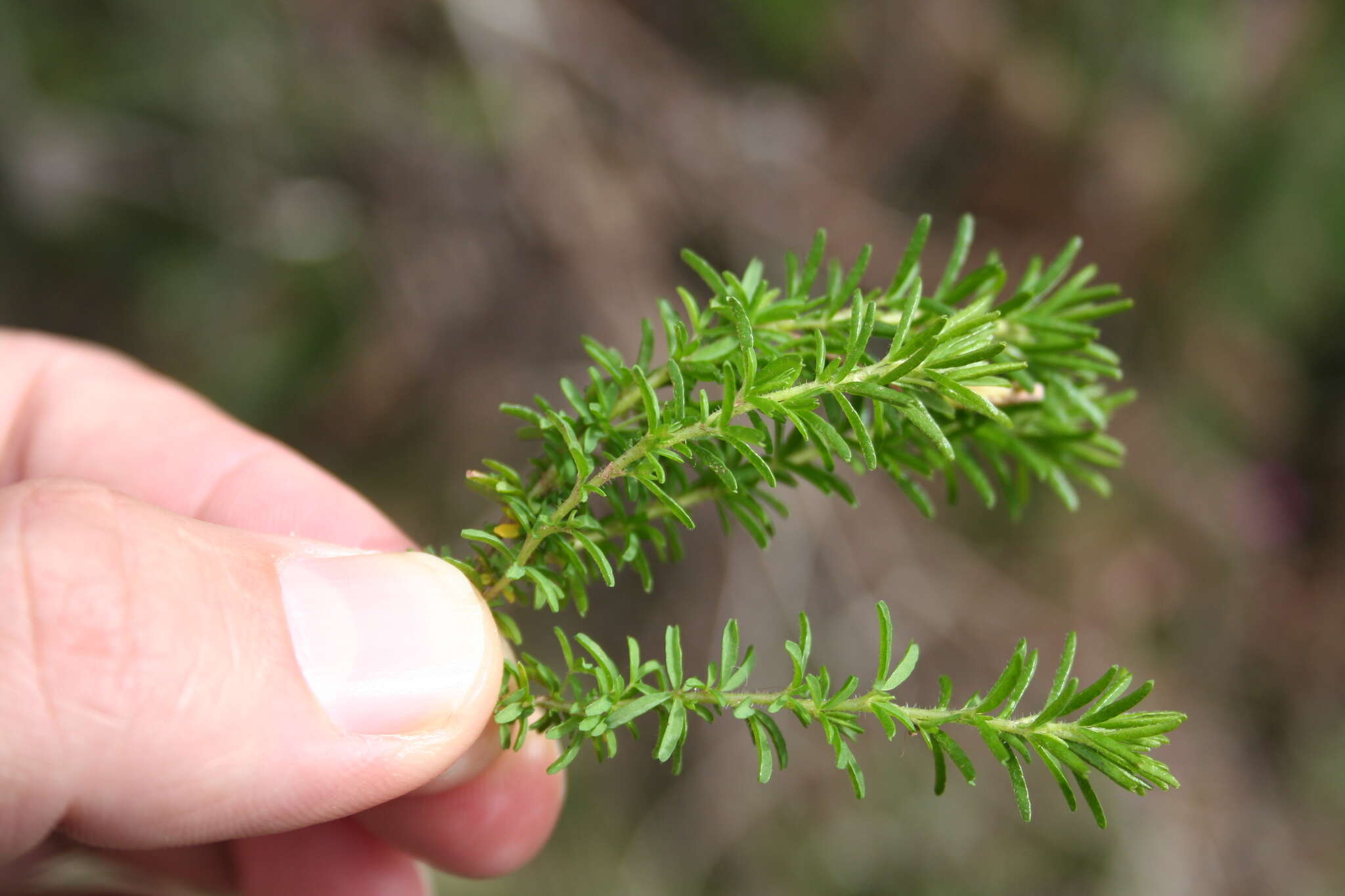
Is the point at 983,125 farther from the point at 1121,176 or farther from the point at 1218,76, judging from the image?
the point at 1218,76

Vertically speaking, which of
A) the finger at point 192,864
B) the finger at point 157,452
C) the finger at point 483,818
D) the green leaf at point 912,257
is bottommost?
the finger at point 192,864

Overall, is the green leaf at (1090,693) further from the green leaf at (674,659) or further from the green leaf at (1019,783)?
the green leaf at (674,659)

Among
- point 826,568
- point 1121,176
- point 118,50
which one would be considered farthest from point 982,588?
A: point 118,50

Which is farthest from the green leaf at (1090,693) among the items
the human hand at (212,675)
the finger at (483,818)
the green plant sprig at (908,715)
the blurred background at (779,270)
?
the blurred background at (779,270)

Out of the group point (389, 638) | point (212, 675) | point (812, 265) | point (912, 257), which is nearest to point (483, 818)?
point (389, 638)

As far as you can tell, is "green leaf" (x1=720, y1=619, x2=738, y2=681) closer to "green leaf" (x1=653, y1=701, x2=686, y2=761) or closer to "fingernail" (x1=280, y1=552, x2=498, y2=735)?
"green leaf" (x1=653, y1=701, x2=686, y2=761)

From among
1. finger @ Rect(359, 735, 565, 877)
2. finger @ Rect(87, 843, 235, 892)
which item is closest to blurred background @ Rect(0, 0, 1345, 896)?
finger @ Rect(87, 843, 235, 892)

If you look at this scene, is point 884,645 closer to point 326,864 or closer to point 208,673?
point 208,673
